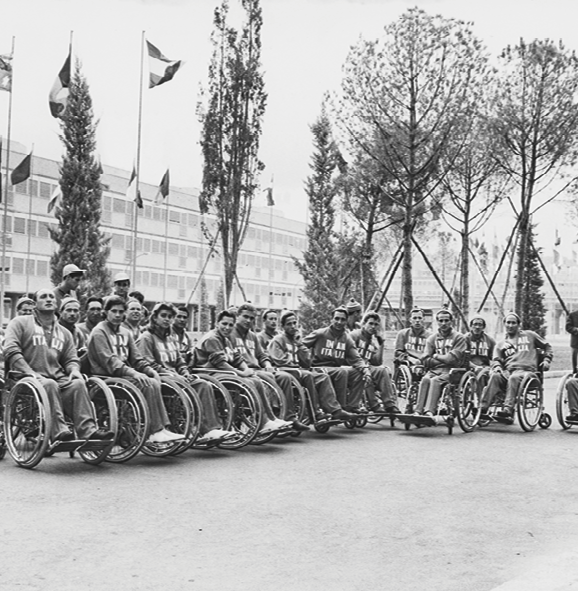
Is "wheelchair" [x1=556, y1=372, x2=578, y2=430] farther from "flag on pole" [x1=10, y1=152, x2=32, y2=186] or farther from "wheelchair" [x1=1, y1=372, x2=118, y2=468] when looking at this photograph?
"flag on pole" [x1=10, y1=152, x2=32, y2=186]

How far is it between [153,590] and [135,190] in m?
27.8

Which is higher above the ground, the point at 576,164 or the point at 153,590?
the point at 576,164

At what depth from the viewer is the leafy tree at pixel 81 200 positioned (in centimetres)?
3734

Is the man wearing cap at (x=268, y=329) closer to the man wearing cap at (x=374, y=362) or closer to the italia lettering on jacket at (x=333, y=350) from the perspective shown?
the italia lettering on jacket at (x=333, y=350)

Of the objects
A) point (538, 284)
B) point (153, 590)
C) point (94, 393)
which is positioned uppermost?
point (538, 284)

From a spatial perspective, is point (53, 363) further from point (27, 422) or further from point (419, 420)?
point (419, 420)

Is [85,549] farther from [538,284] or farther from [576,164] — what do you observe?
[538,284]

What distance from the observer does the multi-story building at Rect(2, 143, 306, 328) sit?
48.1 metres

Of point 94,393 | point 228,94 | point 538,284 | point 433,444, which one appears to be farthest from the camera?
point 538,284

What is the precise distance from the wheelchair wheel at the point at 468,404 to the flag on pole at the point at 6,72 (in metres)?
17.2

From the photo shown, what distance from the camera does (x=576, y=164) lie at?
26.2m

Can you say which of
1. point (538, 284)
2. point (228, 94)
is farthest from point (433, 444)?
point (538, 284)

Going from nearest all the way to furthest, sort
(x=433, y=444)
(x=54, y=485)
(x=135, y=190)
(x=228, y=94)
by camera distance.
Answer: (x=54, y=485) → (x=433, y=444) → (x=228, y=94) → (x=135, y=190)

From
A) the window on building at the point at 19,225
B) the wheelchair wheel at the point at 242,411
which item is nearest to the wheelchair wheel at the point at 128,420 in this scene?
the wheelchair wheel at the point at 242,411
